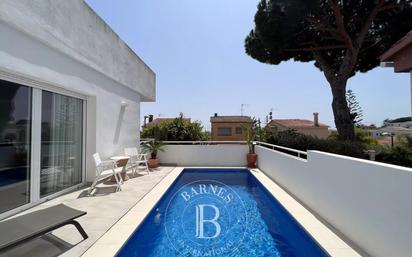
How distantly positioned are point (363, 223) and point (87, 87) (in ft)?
19.7

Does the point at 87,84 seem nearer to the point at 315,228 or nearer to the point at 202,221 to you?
the point at 202,221

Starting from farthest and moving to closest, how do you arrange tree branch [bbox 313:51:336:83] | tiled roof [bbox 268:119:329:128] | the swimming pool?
tiled roof [bbox 268:119:329:128] < tree branch [bbox 313:51:336:83] < the swimming pool

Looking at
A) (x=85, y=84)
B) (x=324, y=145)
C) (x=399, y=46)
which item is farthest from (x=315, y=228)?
(x=85, y=84)

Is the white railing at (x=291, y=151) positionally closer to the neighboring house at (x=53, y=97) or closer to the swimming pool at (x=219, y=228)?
the swimming pool at (x=219, y=228)

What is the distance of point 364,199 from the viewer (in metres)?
3.21

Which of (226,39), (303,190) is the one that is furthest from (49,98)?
(226,39)

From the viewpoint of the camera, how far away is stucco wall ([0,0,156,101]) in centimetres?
400

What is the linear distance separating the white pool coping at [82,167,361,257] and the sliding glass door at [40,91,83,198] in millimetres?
1820

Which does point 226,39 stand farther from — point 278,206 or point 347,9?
point 278,206

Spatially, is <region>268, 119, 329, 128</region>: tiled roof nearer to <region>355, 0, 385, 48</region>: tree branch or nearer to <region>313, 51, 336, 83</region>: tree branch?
<region>313, 51, 336, 83</region>: tree branch

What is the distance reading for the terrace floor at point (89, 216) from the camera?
3107mm

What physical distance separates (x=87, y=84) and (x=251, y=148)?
23.5 ft

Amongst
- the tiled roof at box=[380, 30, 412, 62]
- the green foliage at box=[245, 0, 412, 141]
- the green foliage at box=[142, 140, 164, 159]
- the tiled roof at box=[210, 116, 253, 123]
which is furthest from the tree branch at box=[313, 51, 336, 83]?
the tiled roof at box=[210, 116, 253, 123]

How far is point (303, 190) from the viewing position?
5441 millimetres
